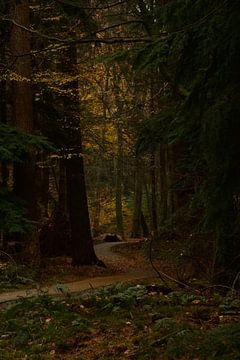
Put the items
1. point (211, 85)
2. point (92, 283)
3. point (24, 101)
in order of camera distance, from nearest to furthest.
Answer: point (211, 85)
point (92, 283)
point (24, 101)

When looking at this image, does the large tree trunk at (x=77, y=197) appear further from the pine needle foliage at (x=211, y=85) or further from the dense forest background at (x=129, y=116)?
the pine needle foliage at (x=211, y=85)

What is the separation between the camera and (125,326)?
6133 mm

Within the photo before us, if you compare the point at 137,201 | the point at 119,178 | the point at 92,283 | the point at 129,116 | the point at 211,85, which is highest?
the point at 129,116

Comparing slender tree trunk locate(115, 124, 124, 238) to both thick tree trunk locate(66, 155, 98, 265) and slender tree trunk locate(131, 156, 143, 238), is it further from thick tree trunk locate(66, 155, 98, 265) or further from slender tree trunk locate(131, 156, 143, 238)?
thick tree trunk locate(66, 155, 98, 265)

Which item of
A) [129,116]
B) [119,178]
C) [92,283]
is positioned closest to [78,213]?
[92,283]

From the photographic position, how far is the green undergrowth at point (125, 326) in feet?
15.5

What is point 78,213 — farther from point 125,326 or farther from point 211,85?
point 211,85

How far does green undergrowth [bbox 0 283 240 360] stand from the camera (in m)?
4.71

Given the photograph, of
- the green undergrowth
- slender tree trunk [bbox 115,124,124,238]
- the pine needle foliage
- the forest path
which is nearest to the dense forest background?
the pine needle foliage

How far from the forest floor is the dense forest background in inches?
Answer: 36.2

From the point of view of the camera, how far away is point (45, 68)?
1778 centimetres

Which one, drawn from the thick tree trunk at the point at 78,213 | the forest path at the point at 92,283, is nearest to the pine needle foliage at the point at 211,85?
the forest path at the point at 92,283

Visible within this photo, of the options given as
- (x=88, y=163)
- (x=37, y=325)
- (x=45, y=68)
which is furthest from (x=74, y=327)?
(x=88, y=163)

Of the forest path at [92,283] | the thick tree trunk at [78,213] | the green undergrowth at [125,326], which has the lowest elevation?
the forest path at [92,283]
